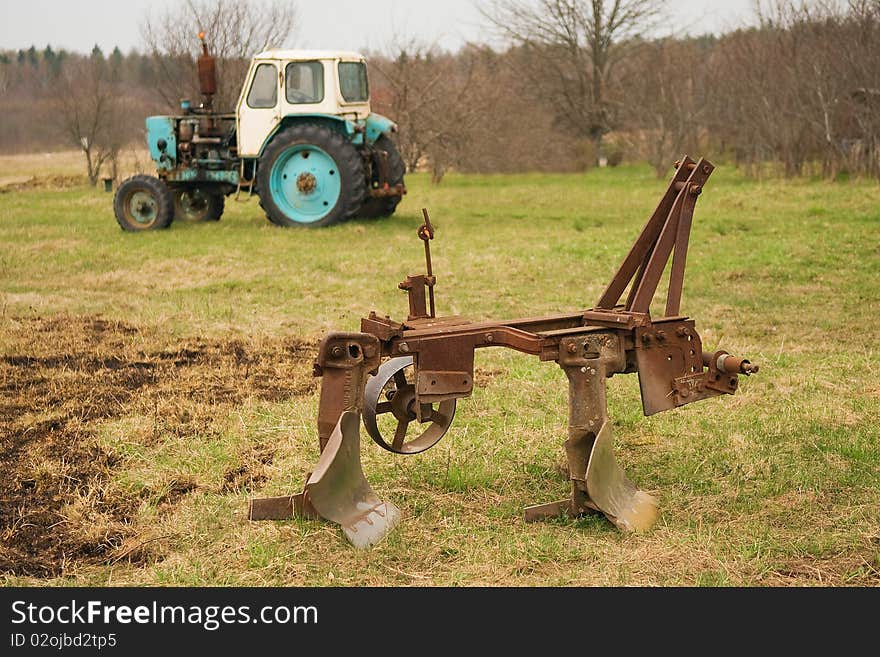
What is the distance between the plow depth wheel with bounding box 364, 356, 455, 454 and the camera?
4.06 metres

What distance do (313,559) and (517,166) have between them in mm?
22620

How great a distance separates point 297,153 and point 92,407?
840cm

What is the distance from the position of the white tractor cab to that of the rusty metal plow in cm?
941

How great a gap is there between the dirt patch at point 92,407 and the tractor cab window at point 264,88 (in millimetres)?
6387

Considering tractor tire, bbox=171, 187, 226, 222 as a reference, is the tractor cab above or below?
above

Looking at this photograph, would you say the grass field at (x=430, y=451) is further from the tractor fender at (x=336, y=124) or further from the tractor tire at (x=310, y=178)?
the tractor fender at (x=336, y=124)

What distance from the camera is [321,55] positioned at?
1349cm

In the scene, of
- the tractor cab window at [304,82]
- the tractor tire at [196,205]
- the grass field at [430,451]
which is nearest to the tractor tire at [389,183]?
the tractor cab window at [304,82]

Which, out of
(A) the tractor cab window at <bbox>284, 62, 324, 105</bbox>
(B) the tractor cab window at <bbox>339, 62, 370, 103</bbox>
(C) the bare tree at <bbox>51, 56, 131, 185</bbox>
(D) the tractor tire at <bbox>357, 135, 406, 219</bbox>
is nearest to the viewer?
(A) the tractor cab window at <bbox>284, 62, 324, 105</bbox>

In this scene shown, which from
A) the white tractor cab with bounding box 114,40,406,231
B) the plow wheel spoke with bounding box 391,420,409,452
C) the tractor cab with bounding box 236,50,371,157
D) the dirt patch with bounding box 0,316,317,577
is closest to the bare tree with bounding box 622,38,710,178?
the white tractor cab with bounding box 114,40,406,231

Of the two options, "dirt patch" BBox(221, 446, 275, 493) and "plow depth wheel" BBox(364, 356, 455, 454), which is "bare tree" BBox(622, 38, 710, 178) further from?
"plow depth wheel" BBox(364, 356, 455, 454)

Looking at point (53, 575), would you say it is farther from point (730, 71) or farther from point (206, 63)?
point (730, 71)

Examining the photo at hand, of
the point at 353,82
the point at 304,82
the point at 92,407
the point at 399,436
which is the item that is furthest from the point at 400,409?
the point at 353,82

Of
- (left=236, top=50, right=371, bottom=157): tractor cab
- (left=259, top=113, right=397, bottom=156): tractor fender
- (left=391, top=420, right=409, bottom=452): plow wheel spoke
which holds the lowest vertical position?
(left=391, top=420, right=409, bottom=452): plow wheel spoke
